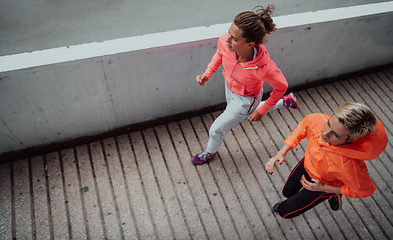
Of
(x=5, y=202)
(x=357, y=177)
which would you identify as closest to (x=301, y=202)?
(x=357, y=177)

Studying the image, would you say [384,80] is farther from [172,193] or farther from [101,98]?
[101,98]

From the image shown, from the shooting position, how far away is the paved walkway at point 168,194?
2.58 meters

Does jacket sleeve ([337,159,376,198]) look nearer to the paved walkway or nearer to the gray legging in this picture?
the gray legging

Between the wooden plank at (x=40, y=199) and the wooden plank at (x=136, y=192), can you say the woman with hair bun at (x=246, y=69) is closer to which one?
the wooden plank at (x=136, y=192)

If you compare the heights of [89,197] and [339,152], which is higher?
[339,152]

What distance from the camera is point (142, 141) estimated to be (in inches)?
122

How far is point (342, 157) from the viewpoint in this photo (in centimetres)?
182

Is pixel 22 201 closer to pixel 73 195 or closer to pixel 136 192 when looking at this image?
pixel 73 195

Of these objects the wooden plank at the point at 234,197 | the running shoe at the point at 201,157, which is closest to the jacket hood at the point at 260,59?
the running shoe at the point at 201,157

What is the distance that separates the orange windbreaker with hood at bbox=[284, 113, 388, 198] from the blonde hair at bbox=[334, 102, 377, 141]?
9cm

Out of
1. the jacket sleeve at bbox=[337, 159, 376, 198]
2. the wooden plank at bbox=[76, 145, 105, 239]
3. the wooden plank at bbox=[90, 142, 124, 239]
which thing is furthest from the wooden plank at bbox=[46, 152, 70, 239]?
the jacket sleeve at bbox=[337, 159, 376, 198]

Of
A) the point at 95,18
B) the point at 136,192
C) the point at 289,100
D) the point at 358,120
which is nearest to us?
the point at 358,120

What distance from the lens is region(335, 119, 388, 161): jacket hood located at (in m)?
1.66

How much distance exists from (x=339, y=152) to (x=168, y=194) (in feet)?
5.37
